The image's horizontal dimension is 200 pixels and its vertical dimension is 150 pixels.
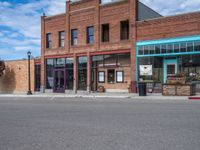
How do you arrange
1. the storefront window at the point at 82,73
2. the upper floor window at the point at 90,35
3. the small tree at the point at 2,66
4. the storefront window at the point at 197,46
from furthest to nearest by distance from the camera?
the small tree at the point at 2,66, the storefront window at the point at 82,73, the upper floor window at the point at 90,35, the storefront window at the point at 197,46

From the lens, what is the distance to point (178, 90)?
80.7ft

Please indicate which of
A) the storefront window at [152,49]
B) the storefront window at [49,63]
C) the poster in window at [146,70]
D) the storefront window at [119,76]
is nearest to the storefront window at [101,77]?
the storefront window at [119,76]

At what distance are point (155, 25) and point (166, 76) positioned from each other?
476 cm

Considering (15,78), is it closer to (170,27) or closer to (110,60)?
(110,60)

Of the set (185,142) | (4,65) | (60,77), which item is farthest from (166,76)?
(4,65)

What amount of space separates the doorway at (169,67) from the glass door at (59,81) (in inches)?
486

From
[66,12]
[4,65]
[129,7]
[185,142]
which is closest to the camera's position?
[185,142]

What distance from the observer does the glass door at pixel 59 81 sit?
34.5 meters

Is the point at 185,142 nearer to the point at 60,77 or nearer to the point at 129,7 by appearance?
the point at 129,7

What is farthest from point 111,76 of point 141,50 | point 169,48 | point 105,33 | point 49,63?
point 49,63

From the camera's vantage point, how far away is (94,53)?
31.6 meters

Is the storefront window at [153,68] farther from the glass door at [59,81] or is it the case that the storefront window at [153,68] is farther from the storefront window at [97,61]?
the glass door at [59,81]

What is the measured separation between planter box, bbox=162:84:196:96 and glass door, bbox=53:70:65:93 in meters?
13.3

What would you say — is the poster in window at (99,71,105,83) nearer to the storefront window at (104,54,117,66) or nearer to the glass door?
the storefront window at (104,54,117,66)
